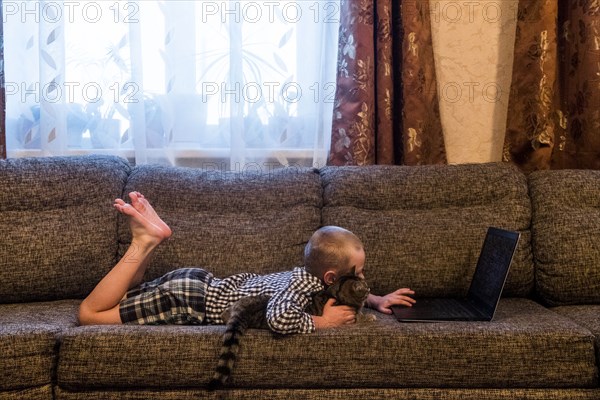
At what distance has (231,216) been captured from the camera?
2.67 metres

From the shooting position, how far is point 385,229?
2.60m

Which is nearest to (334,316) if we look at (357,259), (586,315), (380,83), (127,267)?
(357,259)

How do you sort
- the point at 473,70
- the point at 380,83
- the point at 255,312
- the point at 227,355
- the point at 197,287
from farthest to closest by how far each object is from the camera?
1. the point at 473,70
2. the point at 380,83
3. the point at 197,287
4. the point at 255,312
5. the point at 227,355

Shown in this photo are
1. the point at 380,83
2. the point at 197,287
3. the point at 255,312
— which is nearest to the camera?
the point at 255,312

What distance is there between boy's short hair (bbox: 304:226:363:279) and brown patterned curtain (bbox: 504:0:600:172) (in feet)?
3.90

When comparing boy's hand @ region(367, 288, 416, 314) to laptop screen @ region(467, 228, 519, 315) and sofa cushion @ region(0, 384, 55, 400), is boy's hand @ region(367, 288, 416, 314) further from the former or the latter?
sofa cushion @ region(0, 384, 55, 400)

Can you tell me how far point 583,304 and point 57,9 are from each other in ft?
7.72

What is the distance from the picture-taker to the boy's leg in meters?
2.25

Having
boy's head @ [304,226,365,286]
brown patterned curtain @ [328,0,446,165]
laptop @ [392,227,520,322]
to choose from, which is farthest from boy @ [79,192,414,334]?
brown patterned curtain @ [328,0,446,165]

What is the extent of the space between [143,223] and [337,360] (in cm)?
77

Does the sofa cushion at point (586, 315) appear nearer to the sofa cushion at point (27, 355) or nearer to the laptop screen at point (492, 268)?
the laptop screen at point (492, 268)

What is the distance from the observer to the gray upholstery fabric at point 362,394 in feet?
6.47

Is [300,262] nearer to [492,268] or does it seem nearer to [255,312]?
[255,312]
